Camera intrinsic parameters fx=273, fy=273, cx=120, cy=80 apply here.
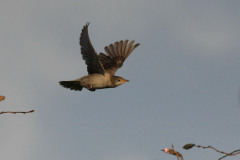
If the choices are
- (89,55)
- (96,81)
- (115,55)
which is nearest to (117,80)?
(96,81)

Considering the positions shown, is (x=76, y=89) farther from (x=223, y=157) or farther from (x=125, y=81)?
(x=223, y=157)

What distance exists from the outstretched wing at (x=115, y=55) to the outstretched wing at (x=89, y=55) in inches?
76.5

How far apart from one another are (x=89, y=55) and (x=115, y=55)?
314 cm

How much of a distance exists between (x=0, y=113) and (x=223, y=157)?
2033mm

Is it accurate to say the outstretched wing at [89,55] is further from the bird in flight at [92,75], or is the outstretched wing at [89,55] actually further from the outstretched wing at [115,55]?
the outstretched wing at [115,55]

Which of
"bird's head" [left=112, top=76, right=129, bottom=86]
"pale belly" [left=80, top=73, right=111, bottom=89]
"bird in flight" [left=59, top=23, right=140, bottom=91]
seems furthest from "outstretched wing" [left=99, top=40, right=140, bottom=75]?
"pale belly" [left=80, top=73, right=111, bottom=89]

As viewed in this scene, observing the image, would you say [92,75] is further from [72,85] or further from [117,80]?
[72,85]

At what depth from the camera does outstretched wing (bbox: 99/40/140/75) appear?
39.9ft

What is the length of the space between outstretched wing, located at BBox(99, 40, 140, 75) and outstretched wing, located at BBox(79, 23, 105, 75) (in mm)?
1942

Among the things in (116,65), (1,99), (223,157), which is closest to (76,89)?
(116,65)

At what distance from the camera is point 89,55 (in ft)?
31.8

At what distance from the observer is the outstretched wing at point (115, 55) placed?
12.1 meters

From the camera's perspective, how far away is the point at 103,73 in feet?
32.8

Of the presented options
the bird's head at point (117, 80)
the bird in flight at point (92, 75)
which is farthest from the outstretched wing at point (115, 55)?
the bird's head at point (117, 80)
